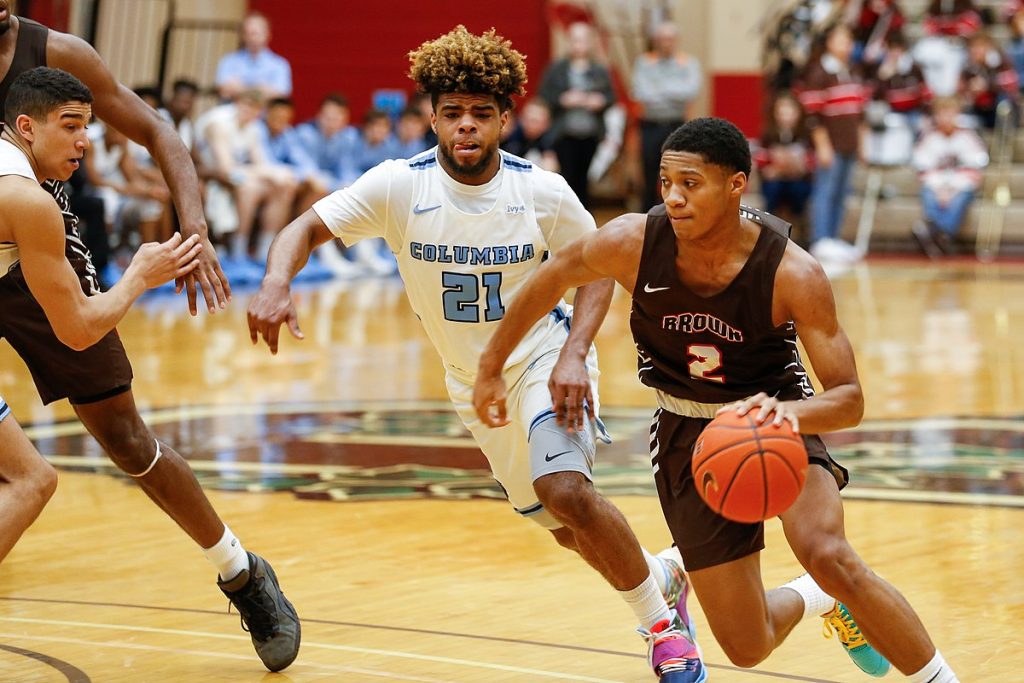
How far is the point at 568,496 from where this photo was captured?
486 cm

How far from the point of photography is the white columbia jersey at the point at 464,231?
537 centimetres

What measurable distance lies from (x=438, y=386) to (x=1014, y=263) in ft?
34.3

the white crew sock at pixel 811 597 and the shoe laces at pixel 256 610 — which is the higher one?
the white crew sock at pixel 811 597

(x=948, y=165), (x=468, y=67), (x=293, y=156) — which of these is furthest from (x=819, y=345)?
(x=948, y=165)

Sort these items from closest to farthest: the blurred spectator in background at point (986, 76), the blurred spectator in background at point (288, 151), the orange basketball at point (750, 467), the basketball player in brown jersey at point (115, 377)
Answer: the orange basketball at point (750, 467) < the basketball player in brown jersey at point (115, 377) < the blurred spectator in background at point (288, 151) < the blurred spectator in background at point (986, 76)

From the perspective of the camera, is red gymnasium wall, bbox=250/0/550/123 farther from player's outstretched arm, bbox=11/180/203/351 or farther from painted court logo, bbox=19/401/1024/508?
player's outstretched arm, bbox=11/180/203/351

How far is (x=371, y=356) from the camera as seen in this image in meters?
12.0

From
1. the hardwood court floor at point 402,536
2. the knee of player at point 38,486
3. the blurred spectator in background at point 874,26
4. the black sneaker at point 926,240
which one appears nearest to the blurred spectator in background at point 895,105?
the blurred spectator in background at point 874,26

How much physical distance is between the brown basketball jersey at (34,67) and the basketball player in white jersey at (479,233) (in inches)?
29.3

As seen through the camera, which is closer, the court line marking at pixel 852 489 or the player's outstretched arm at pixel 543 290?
the player's outstretched arm at pixel 543 290

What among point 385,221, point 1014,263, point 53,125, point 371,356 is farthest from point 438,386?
point 1014,263

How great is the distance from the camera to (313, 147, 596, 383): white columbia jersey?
211 inches

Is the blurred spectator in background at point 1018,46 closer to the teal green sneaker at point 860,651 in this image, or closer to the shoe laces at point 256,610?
the teal green sneaker at point 860,651

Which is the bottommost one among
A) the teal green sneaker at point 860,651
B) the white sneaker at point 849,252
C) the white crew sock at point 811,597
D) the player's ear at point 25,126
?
the white sneaker at point 849,252
